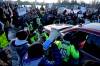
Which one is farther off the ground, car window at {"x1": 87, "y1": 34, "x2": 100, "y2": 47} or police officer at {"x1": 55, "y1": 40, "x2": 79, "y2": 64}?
car window at {"x1": 87, "y1": 34, "x2": 100, "y2": 47}

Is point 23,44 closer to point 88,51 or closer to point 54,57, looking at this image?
point 54,57

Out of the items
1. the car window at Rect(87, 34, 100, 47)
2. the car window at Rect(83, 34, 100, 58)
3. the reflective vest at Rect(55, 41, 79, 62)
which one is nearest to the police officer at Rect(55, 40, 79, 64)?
the reflective vest at Rect(55, 41, 79, 62)

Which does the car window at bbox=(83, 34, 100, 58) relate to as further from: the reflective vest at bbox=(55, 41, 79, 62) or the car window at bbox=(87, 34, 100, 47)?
the reflective vest at bbox=(55, 41, 79, 62)

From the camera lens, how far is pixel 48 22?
23.4m

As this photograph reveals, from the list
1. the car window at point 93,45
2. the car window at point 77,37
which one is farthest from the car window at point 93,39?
the car window at point 77,37

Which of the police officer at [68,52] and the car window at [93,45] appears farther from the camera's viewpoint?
the police officer at [68,52]

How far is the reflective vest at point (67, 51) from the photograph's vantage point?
20.6 feet

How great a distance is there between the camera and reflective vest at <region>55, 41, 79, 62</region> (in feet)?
20.6

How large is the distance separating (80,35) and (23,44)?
140cm

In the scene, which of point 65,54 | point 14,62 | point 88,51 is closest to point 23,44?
point 14,62

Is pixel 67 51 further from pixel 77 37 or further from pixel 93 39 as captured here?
pixel 77 37

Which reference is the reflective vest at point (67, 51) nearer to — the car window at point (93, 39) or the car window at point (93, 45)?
the car window at point (93, 45)

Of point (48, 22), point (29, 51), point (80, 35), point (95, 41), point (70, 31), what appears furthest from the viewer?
point (48, 22)

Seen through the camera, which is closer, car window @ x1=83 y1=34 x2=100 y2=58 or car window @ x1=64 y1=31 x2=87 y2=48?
car window @ x1=83 y1=34 x2=100 y2=58
